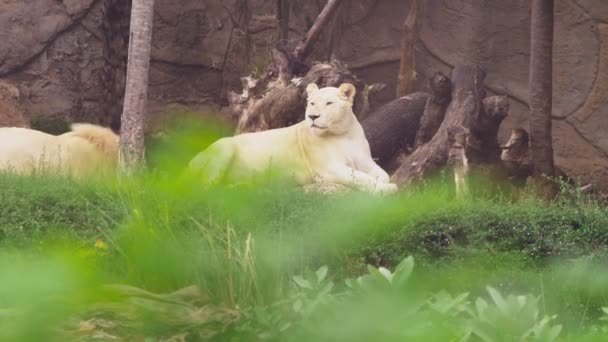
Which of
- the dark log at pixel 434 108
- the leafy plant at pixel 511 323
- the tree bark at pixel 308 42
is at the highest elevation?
the tree bark at pixel 308 42

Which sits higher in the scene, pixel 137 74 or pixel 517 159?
pixel 137 74

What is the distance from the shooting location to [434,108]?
9805 mm

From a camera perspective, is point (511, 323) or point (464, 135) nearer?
point (511, 323)

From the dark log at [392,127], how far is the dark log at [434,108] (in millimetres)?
418

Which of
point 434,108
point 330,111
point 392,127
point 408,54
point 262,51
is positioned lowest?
point 392,127

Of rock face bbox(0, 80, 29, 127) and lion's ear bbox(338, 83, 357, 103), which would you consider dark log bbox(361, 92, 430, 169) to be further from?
rock face bbox(0, 80, 29, 127)

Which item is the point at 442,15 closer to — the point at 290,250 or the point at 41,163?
the point at 41,163

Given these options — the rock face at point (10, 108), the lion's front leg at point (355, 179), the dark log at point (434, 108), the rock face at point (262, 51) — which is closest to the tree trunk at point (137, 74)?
the lion's front leg at point (355, 179)

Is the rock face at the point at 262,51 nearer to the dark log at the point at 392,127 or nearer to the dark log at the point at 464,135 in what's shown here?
the dark log at the point at 392,127

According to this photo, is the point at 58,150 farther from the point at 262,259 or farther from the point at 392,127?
the point at 262,259

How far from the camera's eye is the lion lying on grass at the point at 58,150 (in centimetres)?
854

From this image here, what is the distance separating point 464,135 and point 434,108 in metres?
1.02

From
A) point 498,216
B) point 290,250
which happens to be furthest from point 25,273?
point 498,216

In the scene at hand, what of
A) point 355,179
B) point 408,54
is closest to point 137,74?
point 355,179
